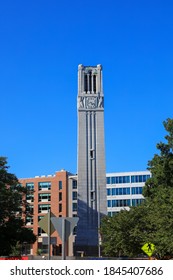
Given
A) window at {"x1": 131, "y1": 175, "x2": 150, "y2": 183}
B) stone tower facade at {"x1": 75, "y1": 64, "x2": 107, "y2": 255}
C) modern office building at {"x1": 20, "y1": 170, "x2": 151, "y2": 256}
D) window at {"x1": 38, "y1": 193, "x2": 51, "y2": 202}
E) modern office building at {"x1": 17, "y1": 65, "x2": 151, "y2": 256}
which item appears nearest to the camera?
stone tower facade at {"x1": 75, "y1": 64, "x2": 107, "y2": 255}

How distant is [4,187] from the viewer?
51.0 m

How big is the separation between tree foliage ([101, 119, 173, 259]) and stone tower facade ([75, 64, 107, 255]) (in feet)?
102

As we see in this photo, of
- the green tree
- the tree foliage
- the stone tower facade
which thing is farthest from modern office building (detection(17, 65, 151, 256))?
the tree foliage

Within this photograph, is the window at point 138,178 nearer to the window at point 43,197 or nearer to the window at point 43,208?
the window at point 43,197

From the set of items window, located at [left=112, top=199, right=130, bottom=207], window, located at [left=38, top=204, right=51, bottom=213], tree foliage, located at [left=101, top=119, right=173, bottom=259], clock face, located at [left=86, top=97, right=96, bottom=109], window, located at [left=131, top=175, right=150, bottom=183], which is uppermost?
clock face, located at [left=86, top=97, right=96, bottom=109]

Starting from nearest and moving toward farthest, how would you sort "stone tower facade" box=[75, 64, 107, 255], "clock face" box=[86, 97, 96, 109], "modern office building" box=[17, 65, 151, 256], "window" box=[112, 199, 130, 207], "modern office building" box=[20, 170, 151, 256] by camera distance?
"stone tower facade" box=[75, 64, 107, 255], "modern office building" box=[17, 65, 151, 256], "clock face" box=[86, 97, 96, 109], "modern office building" box=[20, 170, 151, 256], "window" box=[112, 199, 130, 207]

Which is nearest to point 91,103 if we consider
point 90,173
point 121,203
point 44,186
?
point 90,173

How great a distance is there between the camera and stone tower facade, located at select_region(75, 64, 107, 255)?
3120 inches

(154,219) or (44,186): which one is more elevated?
(44,186)

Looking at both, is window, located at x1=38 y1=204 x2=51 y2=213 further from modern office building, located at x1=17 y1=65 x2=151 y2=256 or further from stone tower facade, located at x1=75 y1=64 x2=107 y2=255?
stone tower facade, located at x1=75 y1=64 x2=107 y2=255

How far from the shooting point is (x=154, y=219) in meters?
32.8

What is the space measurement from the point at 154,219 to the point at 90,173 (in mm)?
48881

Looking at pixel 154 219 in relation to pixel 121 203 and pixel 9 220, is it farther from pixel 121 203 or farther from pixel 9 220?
pixel 121 203
